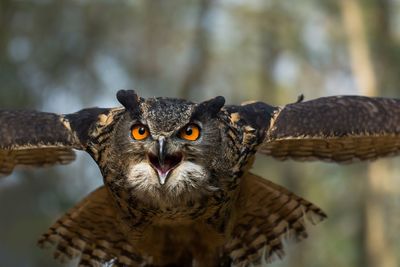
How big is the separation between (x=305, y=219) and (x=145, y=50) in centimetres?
1494

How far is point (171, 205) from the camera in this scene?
4141mm

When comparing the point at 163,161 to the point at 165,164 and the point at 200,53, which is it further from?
the point at 200,53

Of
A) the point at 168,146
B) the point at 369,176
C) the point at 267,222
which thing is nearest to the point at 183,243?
the point at 267,222

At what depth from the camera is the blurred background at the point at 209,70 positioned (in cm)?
1445

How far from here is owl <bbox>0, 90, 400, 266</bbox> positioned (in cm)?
394

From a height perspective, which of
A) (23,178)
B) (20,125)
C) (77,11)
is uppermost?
(77,11)

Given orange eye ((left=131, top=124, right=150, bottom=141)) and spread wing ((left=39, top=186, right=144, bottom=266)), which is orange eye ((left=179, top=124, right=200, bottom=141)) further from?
spread wing ((left=39, top=186, right=144, bottom=266))

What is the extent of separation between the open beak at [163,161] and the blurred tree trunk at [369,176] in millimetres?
11073

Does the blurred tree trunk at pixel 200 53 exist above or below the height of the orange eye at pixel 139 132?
above

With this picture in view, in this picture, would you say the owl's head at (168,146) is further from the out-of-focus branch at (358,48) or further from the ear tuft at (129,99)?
the out-of-focus branch at (358,48)

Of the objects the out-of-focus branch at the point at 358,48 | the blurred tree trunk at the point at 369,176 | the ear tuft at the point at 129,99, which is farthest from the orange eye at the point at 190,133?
the out-of-focus branch at the point at 358,48

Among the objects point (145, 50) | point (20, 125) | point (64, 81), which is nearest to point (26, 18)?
point (64, 81)

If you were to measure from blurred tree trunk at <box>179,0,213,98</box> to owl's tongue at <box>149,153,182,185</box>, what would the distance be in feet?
40.9

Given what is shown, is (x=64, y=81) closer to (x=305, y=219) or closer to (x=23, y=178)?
(x=23, y=178)
